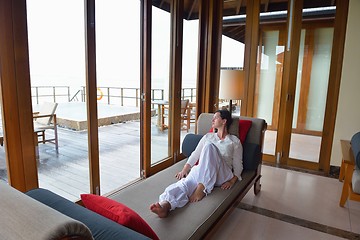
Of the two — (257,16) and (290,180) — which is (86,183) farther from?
(257,16)

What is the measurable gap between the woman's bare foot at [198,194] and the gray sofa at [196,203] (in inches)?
1.5

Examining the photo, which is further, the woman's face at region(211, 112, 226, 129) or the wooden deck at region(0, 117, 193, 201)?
the wooden deck at region(0, 117, 193, 201)

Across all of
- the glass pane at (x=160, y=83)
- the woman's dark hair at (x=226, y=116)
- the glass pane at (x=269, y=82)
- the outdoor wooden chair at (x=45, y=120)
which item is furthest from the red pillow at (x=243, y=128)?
the outdoor wooden chair at (x=45, y=120)

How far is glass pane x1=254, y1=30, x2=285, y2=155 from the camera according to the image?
4066mm

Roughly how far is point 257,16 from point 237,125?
225cm

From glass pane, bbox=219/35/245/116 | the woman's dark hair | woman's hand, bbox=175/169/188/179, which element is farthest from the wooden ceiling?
woman's hand, bbox=175/169/188/179

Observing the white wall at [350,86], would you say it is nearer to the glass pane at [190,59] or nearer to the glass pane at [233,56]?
the glass pane at [233,56]

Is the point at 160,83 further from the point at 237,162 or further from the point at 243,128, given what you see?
the point at 237,162

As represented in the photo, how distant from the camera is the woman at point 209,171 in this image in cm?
186

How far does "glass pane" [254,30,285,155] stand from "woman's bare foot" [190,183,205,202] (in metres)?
2.46

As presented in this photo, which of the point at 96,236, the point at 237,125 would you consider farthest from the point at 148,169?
the point at 96,236

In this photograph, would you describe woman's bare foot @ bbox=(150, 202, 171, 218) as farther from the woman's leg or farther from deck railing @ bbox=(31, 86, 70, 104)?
deck railing @ bbox=(31, 86, 70, 104)

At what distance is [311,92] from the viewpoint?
3842 mm

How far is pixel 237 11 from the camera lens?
4250 mm
